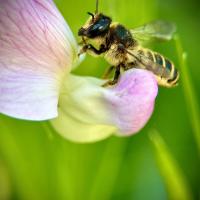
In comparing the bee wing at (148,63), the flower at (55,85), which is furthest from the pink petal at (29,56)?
the bee wing at (148,63)

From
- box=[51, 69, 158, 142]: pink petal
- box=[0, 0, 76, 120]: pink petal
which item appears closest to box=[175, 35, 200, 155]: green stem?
box=[51, 69, 158, 142]: pink petal

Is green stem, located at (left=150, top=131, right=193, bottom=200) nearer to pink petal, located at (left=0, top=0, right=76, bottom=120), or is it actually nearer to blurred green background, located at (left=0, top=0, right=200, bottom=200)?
blurred green background, located at (left=0, top=0, right=200, bottom=200)

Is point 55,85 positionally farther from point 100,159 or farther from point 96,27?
point 100,159

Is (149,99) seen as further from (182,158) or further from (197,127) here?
(182,158)

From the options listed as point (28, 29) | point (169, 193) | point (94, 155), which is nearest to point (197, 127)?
point (169, 193)

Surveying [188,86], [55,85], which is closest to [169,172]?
[188,86]

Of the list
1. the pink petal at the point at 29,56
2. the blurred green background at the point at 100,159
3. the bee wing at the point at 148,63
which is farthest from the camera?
the blurred green background at the point at 100,159

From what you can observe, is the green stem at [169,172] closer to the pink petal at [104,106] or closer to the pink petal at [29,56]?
the pink petal at [104,106]
